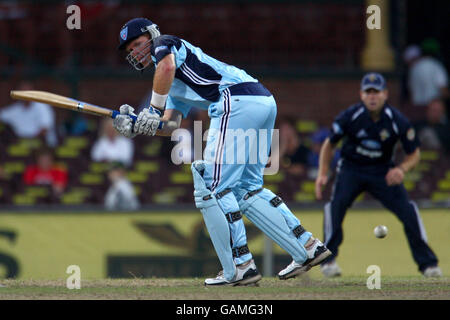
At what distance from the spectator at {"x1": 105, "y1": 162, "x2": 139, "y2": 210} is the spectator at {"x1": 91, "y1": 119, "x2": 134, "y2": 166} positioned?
38.6 inches

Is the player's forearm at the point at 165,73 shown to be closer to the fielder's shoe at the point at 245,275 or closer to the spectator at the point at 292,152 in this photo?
the fielder's shoe at the point at 245,275

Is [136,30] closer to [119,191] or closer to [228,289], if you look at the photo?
[228,289]

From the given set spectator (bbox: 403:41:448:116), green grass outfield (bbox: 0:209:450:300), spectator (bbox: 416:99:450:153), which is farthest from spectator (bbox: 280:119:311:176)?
green grass outfield (bbox: 0:209:450:300)

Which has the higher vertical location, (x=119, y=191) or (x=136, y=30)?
(x=136, y=30)

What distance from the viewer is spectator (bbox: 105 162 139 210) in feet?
42.4

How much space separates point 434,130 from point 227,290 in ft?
29.6

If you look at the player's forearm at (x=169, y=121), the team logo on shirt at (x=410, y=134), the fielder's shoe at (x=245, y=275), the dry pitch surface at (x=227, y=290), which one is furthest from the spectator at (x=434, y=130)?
the fielder's shoe at (x=245, y=275)

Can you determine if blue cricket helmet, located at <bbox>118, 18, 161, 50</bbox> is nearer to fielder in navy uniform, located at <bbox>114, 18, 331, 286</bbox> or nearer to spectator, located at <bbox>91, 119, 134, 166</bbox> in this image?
fielder in navy uniform, located at <bbox>114, 18, 331, 286</bbox>

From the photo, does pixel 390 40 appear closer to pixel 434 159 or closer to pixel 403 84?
pixel 403 84

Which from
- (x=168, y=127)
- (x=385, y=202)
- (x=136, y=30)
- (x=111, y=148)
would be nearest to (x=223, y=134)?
(x=168, y=127)

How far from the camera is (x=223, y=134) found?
7.33m

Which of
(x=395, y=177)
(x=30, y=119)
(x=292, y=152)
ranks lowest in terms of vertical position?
(x=395, y=177)

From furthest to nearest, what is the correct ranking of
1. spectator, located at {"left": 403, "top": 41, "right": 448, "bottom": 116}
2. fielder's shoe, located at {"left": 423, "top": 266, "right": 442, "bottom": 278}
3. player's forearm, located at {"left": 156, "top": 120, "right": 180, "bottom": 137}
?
spectator, located at {"left": 403, "top": 41, "right": 448, "bottom": 116}, fielder's shoe, located at {"left": 423, "top": 266, "right": 442, "bottom": 278}, player's forearm, located at {"left": 156, "top": 120, "right": 180, "bottom": 137}

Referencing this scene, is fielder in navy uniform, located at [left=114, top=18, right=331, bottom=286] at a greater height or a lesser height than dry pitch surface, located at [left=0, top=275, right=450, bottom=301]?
greater
